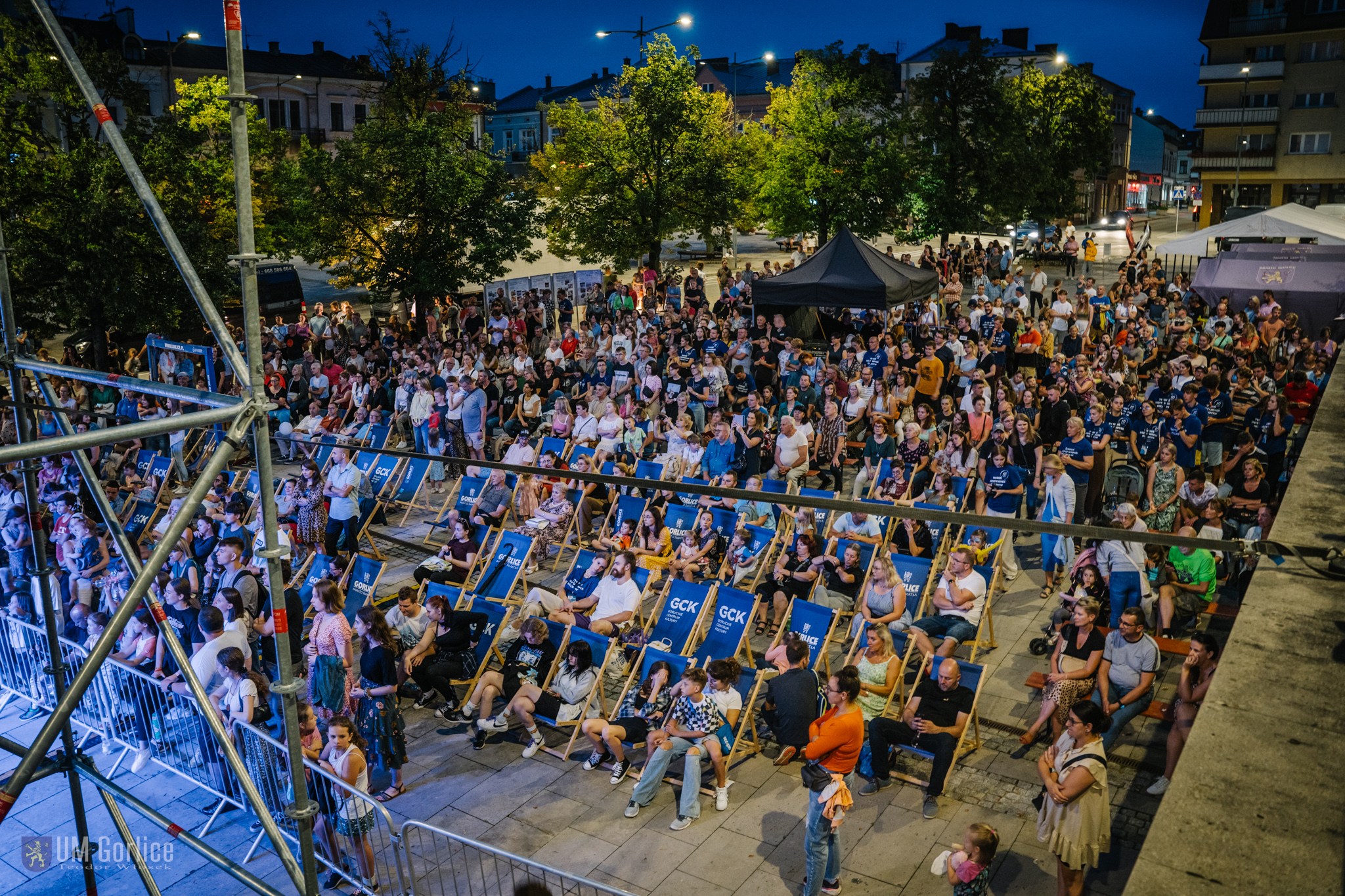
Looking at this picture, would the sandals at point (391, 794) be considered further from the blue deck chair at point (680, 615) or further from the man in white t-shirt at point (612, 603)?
the blue deck chair at point (680, 615)

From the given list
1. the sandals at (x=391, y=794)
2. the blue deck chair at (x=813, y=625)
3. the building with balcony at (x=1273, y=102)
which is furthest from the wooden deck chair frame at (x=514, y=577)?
the building with balcony at (x=1273, y=102)

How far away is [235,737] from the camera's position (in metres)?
7.14

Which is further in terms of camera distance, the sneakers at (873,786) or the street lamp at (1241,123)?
the street lamp at (1241,123)

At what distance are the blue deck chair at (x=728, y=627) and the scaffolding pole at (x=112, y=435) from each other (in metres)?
5.35

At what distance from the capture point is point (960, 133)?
3303 cm

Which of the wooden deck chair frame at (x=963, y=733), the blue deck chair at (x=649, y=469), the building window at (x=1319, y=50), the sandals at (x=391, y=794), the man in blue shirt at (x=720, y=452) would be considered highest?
the building window at (x=1319, y=50)

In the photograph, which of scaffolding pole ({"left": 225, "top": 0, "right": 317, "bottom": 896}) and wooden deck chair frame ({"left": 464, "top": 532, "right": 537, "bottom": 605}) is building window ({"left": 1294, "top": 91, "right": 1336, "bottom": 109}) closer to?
wooden deck chair frame ({"left": 464, "top": 532, "right": 537, "bottom": 605})

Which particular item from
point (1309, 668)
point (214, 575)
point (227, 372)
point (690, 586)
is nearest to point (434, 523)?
point (214, 575)

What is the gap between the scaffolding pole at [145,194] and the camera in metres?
3.86

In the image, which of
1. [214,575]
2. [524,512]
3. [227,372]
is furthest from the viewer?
[227,372]

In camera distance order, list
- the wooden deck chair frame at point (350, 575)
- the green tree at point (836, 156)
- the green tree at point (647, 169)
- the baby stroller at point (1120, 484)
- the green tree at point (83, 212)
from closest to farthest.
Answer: the wooden deck chair frame at point (350, 575)
the baby stroller at point (1120, 484)
the green tree at point (83, 212)
the green tree at point (647, 169)
the green tree at point (836, 156)

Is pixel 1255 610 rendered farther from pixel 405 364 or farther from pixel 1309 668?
pixel 405 364

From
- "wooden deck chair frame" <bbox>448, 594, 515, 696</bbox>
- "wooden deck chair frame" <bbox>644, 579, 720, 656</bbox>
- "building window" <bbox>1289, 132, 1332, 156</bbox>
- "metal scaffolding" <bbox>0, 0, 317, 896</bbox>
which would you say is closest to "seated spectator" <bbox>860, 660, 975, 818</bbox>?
"wooden deck chair frame" <bbox>644, 579, 720, 656</bbox>

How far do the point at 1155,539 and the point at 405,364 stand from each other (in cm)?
1553
